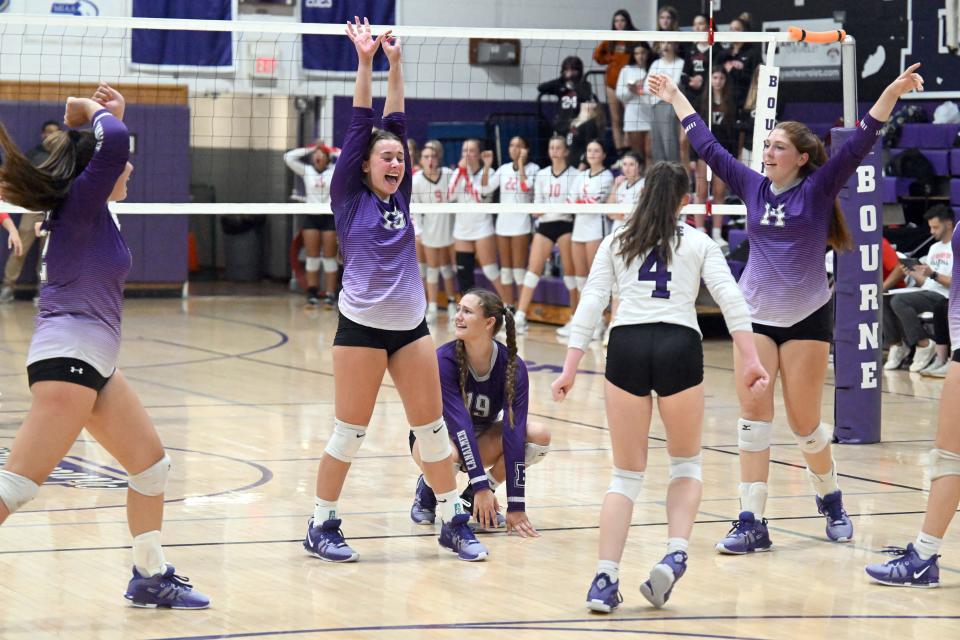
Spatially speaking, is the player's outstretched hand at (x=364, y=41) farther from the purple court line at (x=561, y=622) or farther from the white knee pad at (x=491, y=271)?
the white knee pad at (x=491, y=271)

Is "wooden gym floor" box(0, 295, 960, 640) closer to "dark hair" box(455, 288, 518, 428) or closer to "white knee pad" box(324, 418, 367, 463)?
"white knee pad" box(324, 418, 367, 463)

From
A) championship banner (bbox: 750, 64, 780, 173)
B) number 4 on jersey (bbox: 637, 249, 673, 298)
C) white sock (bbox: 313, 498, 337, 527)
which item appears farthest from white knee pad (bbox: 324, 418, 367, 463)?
championship banner (bbox: 750, 64, 780, 173)

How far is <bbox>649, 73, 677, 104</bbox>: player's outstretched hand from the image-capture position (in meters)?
5.92

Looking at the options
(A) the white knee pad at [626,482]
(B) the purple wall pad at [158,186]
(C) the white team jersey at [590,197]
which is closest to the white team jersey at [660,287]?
(A) the white knee pad at [626,482]

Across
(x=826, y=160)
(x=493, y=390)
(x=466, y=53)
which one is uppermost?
(x=466, y=53)

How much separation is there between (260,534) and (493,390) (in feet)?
3.83

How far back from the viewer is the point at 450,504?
572 centimetres

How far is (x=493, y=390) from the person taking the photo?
6223mm

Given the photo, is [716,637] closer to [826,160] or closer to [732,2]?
[826,160]

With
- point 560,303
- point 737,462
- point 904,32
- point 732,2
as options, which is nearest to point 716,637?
point 737,462

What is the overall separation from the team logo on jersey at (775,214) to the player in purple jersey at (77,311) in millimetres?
2703

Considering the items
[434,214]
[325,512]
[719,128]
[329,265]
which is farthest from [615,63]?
[325,512]

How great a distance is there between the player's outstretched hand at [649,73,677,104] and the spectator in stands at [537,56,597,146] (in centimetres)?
1112

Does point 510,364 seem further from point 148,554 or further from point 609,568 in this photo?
point 148,554
